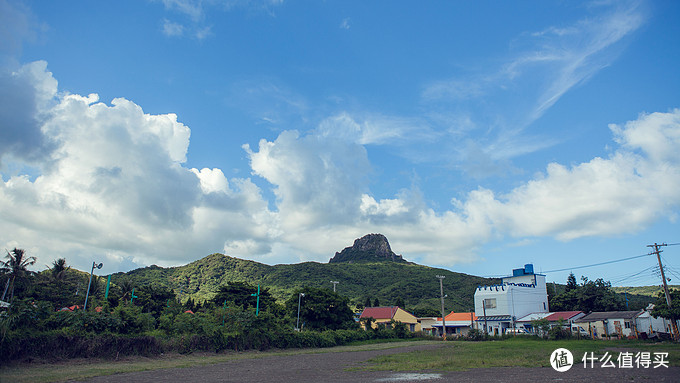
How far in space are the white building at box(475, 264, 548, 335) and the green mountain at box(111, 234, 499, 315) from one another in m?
18.7

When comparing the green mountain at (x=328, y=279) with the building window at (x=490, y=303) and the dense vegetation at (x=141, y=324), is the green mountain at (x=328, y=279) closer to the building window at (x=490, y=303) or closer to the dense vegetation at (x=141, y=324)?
the building window at (x=490, y=303)

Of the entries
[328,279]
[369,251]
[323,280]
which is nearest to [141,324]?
[323,280]

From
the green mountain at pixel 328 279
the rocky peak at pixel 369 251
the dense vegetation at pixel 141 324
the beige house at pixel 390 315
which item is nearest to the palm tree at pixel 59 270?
the dense vegetation at pixel 141 324

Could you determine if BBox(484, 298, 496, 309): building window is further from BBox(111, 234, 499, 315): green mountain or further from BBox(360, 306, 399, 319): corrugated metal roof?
BBox(111, 234, 499, 315): green mountain

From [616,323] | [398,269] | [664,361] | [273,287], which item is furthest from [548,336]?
[398,269]

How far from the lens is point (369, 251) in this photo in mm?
144375

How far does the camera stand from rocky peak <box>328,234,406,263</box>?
140875mm

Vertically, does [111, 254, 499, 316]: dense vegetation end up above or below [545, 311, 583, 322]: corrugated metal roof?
above

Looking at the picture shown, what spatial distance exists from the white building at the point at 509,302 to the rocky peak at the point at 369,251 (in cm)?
7746

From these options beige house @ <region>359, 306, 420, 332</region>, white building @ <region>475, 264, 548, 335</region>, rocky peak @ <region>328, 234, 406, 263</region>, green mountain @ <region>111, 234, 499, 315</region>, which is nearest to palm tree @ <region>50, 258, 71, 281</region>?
green mountain @ <region>111, 234, 499, 315</region>

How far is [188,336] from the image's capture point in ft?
83.2

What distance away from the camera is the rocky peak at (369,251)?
462 ft

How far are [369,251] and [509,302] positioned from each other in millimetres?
88317

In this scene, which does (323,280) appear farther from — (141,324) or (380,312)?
(141,324)
